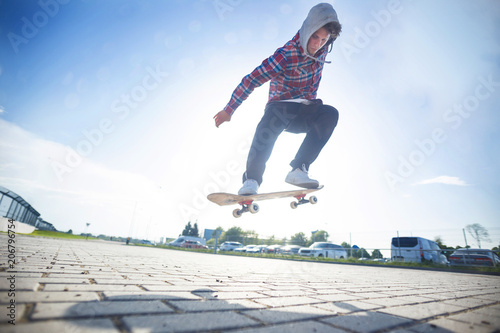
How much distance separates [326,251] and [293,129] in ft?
55.5

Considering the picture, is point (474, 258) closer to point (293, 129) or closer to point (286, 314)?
point (293, 129)

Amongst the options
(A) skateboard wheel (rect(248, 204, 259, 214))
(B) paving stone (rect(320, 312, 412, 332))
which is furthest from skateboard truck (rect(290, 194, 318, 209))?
(B) paving stone (rect(320, 312, 412, 332))

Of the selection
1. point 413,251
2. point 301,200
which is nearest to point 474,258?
point 413,251

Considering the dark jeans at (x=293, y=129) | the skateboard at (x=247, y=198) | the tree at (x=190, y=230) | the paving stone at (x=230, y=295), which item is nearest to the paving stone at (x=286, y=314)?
the paving stone at (x=230, y=295)

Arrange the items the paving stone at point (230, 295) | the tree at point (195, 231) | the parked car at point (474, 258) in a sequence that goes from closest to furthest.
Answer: the paving stone at point (230, 295) → the parked car at point (474, 258) → the tree at point (195, 231)

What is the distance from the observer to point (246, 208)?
4066mm

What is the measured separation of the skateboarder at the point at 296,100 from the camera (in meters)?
3.01

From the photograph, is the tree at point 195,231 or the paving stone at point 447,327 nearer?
the paving stone at point 447,327

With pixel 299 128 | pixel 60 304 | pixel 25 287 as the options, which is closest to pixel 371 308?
pixel 60 304

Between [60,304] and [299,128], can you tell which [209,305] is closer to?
[60,304]

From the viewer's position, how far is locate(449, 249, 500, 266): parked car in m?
10.8

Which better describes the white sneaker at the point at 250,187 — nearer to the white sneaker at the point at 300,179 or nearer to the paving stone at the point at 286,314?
the white sneaker at the point at 300,179

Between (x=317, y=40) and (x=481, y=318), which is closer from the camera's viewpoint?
(x=481, y=318)

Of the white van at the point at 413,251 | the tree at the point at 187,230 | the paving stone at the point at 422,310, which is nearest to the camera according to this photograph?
the paving stone at the point at 422,310
